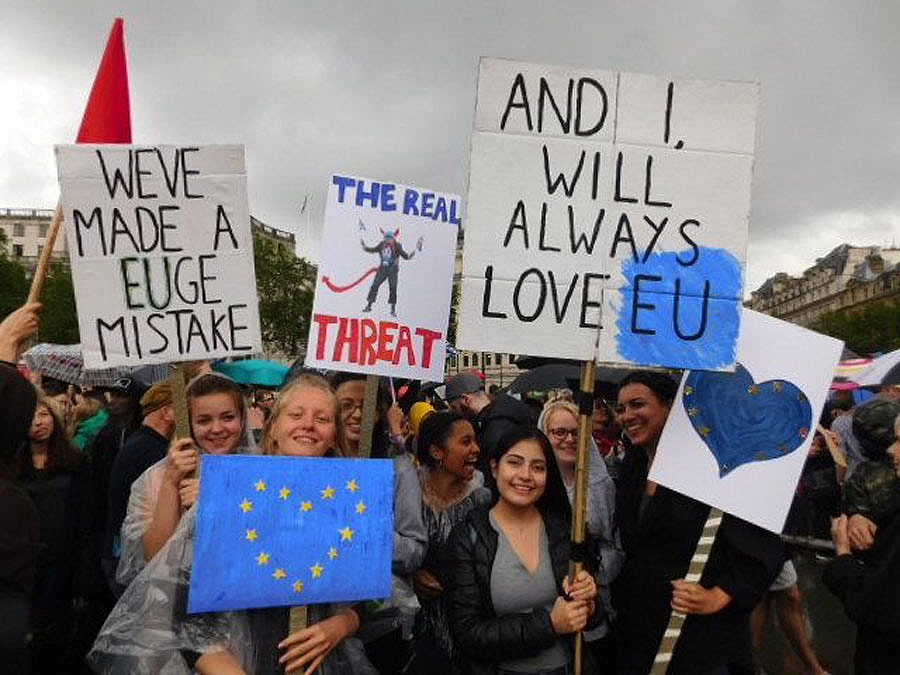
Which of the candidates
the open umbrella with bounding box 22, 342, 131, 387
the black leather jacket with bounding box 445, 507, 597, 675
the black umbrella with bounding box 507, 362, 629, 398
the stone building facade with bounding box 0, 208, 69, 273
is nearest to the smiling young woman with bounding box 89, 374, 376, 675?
the black leather jacket with bounding box 445, 507, 597, 675

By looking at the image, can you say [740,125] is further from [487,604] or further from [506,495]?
[487,604]

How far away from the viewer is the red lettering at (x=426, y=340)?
4047 millimetres

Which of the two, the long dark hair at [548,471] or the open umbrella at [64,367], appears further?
the open umbrella at [64,367]

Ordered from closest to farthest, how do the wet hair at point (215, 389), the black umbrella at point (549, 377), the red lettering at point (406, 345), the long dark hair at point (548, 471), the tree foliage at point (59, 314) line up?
the long dark hair at point (548, 471)
the wet hair at point (215, 389)
the red lettering at point (406, 345)
the black umbrella at point (549, 377)
the tree foliage at point (59, 314)

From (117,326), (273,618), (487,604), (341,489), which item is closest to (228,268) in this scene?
(117,326)

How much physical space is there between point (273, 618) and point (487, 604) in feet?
2.60

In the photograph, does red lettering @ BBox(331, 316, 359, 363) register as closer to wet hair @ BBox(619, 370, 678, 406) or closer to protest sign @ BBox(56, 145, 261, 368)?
protest sign @ BBox(56, 145, 261, 368)

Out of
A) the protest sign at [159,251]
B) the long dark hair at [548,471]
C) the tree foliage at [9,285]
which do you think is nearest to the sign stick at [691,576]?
the long dark hair at [548,471]

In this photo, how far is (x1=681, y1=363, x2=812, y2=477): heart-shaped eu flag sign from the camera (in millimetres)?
3045

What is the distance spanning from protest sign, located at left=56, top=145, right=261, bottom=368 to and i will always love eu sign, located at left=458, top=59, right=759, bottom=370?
3.96 ft

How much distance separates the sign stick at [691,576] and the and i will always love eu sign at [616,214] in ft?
2.00

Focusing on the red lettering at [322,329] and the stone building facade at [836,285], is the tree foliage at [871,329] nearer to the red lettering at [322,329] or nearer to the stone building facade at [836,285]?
the stone building facade at [836,285]

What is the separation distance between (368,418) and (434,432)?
0.88 m

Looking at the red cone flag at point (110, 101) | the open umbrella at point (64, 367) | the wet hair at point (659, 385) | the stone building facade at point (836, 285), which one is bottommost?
the open umbrella at point (64, 367)
